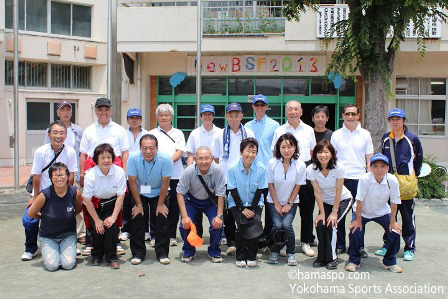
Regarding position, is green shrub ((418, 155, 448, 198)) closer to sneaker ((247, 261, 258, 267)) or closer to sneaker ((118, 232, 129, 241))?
sneaker ((247, 261, 258, 267))

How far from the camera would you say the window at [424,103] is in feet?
53.1

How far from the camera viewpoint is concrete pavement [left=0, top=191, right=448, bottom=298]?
445cm

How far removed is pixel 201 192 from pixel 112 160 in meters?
1.08

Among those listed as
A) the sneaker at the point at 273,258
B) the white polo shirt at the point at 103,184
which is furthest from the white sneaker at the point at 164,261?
the sneaker at the point at 273,258

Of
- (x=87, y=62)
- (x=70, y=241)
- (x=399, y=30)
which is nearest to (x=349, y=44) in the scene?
(x=399, y=30)

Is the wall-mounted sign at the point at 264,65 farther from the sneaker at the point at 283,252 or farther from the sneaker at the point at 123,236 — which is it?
the sneaker at the point at 283,252

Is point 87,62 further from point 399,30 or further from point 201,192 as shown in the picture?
point 201,192

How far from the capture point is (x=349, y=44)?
9.12 meters

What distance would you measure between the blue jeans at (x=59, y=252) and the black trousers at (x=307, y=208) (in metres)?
2.70

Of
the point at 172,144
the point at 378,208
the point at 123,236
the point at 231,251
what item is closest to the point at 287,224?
the point at 231,251

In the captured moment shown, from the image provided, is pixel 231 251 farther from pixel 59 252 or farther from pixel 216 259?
pixel 59 252

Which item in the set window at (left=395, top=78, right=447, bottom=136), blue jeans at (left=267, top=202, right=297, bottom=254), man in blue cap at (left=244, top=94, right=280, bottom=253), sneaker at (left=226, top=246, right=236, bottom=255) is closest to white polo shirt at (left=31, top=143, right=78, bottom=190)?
sneaker at (left=226, top=246, right=236, bottom=255)

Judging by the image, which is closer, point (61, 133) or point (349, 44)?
point (61, 133)

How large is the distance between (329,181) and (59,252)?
10.1 ft
